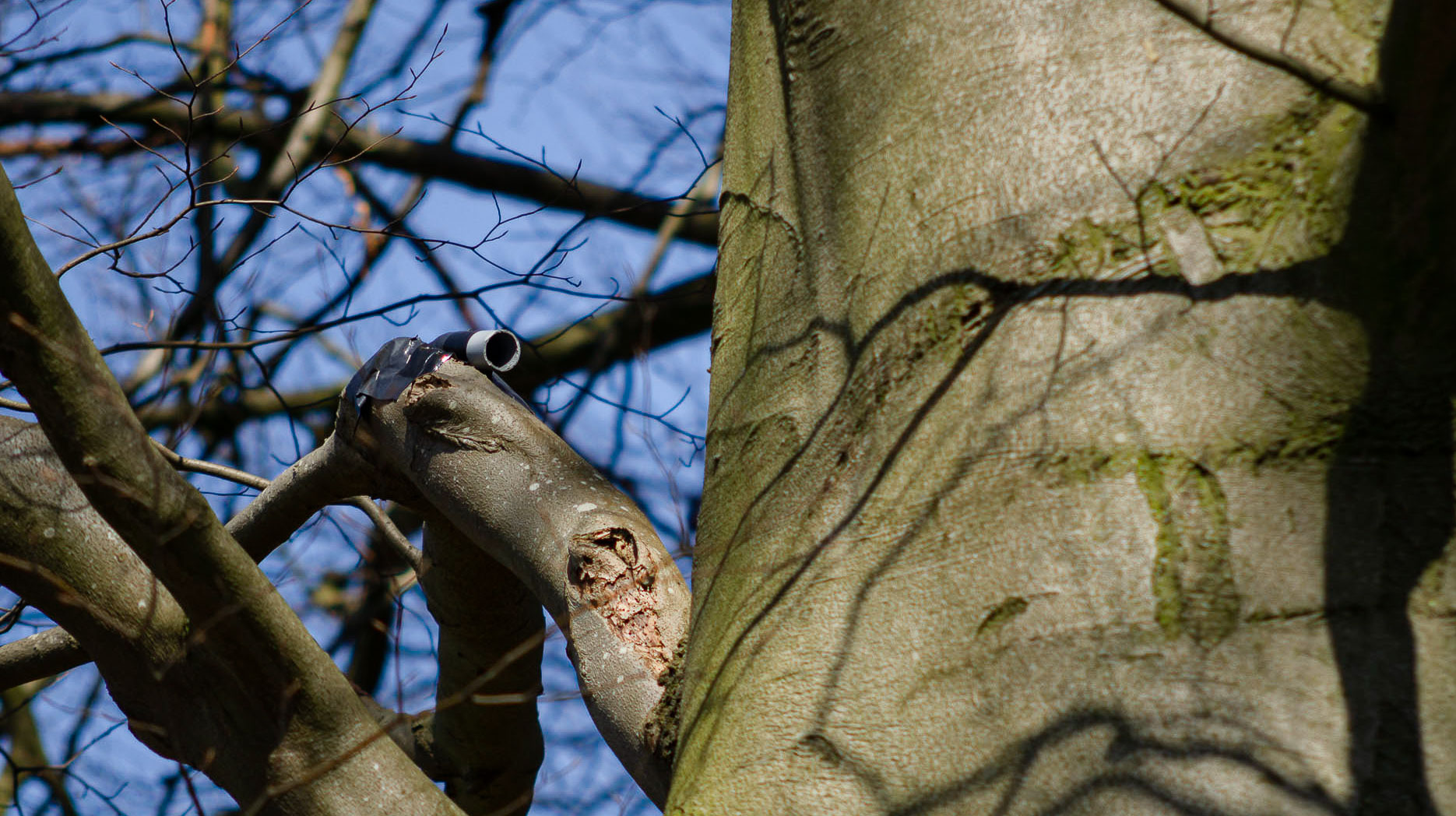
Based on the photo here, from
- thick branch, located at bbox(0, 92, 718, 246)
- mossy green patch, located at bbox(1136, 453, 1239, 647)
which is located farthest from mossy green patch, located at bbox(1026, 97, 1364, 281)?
thick branch, located at bbox(0, 92, 718, 246)

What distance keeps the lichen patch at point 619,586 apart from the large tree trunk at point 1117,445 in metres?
0.26

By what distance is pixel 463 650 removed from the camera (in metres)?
1.89

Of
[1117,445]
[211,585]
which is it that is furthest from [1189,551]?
[211,585]

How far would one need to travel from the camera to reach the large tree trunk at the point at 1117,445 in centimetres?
77

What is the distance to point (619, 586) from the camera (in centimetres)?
139

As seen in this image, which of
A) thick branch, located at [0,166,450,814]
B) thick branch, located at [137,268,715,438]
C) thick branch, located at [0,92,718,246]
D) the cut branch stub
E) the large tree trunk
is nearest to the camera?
the large tree trunk

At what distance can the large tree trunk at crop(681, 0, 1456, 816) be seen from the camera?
770mm

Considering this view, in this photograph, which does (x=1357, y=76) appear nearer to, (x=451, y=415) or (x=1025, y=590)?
(x=1025, y=590)

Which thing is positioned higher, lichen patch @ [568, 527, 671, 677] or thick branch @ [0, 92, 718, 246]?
thick branch @ [0, 92, 718, 246]

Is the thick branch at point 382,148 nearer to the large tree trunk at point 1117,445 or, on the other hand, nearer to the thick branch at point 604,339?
the thick branch at point 604,339

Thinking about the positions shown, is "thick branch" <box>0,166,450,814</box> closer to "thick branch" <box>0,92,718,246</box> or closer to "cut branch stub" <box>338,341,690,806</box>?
"cut branch stub" <box>338,341,690,806</box>

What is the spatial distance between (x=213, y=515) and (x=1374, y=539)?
121 cm

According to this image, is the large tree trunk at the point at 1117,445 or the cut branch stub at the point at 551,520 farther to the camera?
the cut branch stub at the point at 551,520

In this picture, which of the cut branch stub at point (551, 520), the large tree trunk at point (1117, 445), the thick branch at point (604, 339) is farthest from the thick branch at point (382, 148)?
the large tree trunk at point (1117, 445)
